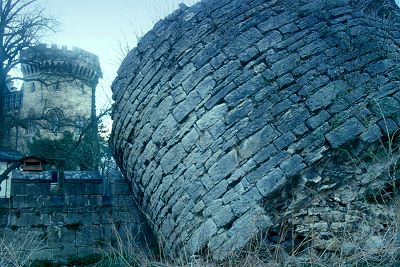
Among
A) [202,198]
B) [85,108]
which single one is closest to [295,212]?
[202,198]

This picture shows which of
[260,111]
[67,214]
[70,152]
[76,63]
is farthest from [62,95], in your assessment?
[260,111]

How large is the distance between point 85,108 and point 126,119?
21.7 meters

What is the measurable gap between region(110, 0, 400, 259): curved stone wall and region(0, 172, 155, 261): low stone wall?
180 centimetres

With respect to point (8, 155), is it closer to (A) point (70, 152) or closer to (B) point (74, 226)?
(A) point (70, 152)

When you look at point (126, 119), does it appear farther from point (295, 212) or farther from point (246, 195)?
point (295, 212)

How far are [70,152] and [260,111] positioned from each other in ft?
48.2

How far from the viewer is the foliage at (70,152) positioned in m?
16.8

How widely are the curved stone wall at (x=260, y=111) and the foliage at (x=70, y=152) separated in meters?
11.0

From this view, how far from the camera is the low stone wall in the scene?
653 cm

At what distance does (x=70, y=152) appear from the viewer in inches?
700

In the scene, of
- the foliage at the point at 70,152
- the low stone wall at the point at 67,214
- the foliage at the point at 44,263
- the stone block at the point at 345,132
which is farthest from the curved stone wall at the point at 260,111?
the foliage at the point at 70,152

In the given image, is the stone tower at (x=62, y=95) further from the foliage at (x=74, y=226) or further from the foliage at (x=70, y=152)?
the foliage at (x=74, y=226)

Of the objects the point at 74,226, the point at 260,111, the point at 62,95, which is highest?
the point at 62,95

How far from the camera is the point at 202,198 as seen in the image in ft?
14.5
